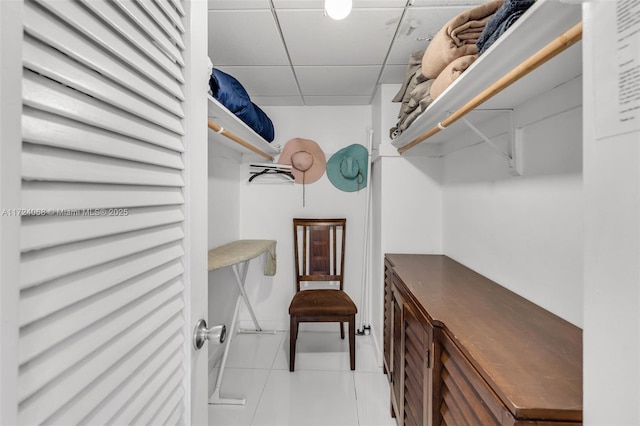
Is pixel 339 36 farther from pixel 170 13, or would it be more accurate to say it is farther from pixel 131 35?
pixel 131 35

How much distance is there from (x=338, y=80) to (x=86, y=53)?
6.61 ft

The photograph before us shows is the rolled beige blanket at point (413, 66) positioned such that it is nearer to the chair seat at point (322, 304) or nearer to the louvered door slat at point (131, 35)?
the louvered door slat at point (131, 35)

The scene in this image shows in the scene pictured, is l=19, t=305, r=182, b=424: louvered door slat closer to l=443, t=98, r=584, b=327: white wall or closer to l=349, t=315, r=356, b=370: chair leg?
l=443, t=98, r=584, b=327: white wall

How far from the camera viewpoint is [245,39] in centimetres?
169

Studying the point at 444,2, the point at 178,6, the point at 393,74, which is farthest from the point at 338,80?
the point at 178,6

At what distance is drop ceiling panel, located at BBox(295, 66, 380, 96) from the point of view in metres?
2.04

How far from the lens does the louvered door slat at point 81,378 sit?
33 cm

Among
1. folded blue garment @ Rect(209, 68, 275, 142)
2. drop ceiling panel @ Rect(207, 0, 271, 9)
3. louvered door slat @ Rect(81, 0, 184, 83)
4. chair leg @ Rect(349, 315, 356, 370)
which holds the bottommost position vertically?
chair leg @ Rect(349, 315, 356, 370)

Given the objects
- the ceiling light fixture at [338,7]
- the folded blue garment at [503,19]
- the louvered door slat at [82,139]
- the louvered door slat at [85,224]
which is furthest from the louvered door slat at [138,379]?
the ceiling light fixture at [338,7]

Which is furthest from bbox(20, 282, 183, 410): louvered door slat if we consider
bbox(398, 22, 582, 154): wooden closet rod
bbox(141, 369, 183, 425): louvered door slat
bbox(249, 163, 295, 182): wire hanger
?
bbox(249, 163, 295, 182): wire hanger

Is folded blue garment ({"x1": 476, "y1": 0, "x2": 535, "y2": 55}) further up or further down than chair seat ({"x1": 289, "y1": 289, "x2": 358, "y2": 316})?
further up

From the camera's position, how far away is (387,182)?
2.21 meters

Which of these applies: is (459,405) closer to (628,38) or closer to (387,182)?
(628,38)

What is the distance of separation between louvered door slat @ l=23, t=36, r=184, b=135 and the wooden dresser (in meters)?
0.91
